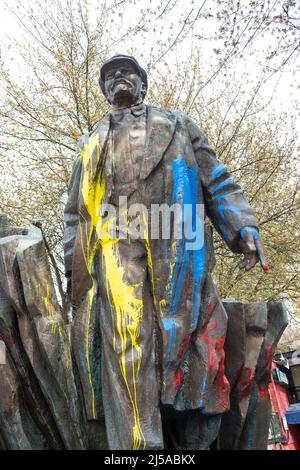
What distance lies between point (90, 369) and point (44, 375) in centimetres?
26

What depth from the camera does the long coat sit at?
2.94 metres

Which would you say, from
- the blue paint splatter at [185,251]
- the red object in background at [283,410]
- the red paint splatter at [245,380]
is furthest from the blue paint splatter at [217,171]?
the red object in background at [283,410]

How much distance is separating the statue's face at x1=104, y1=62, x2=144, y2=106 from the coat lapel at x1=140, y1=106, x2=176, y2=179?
170mm

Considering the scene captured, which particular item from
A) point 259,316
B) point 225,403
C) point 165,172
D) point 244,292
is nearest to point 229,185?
point 165,172

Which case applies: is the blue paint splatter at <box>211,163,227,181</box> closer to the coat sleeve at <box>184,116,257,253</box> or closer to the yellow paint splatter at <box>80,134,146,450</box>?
the coat sleeve at <box>184,116,257,253</box>

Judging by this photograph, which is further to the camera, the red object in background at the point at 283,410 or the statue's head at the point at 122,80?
the red object in background at the point at 283,410

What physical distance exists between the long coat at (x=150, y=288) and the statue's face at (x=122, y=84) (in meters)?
0.15

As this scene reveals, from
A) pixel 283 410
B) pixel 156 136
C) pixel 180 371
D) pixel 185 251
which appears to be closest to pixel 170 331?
pixel 180 371

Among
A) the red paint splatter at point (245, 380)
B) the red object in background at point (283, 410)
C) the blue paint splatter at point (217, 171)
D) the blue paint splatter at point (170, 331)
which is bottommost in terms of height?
the red object in background at point (283, 410)

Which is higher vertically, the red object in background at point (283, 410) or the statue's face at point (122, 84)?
the statue's face at point (122, 84)

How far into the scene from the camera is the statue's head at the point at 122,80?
12.0 ft

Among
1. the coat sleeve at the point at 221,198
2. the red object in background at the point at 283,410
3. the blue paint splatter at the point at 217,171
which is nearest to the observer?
the coat sleeve at the point at 221,198

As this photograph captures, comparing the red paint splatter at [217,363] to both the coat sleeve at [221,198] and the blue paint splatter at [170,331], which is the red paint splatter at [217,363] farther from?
the coat sleeve at [221,198]

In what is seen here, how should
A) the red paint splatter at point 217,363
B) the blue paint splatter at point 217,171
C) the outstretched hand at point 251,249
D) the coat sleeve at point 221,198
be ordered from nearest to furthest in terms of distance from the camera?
the red paint splatter at point 217,363 < the outstretched hand at point 251,249 < the coat sleeve at point 221,198 < the blue paint splatter at point 217,171
